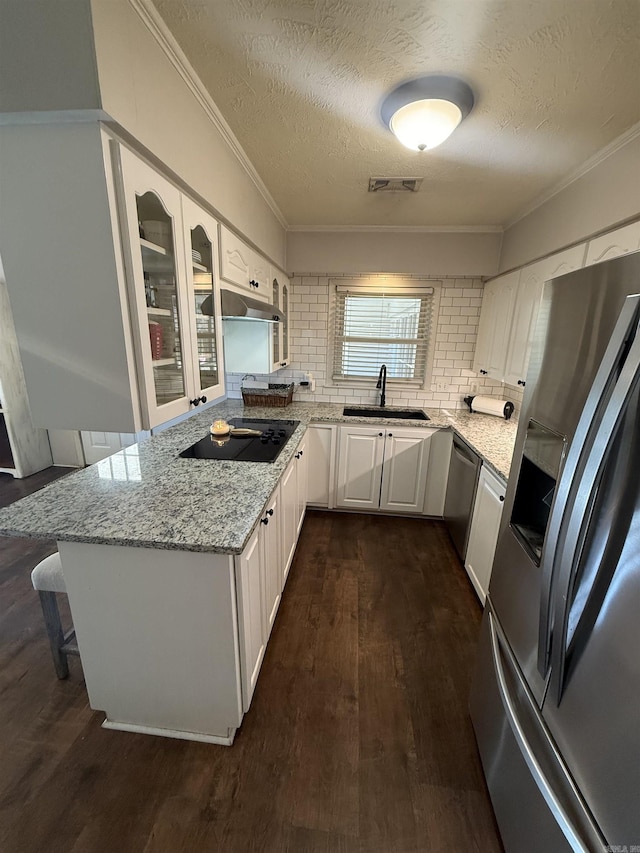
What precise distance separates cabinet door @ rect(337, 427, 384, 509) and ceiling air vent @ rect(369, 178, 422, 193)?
5.61ft

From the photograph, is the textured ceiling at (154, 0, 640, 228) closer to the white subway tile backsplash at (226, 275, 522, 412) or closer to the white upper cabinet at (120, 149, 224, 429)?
the white upper cabinet at (120, 149, 224, 429)

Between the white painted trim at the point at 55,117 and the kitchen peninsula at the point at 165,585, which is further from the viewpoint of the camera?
the kitchen peninsula at the point at 165,585

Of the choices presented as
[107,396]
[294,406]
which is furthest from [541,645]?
[294,406]

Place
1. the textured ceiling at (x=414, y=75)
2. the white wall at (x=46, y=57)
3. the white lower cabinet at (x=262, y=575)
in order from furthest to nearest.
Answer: the white lower cabinet at (x=262, y=575)
the textured ceiling at (x=414, y=75)
the white wall at (x=46, y=57)

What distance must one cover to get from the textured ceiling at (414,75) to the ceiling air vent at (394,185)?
8cm

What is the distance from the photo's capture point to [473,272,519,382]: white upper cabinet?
2580 mm

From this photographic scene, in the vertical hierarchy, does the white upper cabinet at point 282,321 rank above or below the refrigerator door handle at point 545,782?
above

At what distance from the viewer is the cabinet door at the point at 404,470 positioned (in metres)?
2.83

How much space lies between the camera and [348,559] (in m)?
2.50

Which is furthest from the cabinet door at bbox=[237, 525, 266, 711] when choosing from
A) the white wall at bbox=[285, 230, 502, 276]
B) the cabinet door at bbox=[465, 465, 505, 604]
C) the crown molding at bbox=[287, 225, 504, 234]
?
the crown molding at bbox=[287, 225, 504, 234]

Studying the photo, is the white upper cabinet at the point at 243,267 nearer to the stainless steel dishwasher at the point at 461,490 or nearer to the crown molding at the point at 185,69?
the crown molding at the point at 185,69

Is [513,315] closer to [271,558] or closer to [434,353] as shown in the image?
[434,353]

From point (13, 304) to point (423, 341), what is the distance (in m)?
3.01

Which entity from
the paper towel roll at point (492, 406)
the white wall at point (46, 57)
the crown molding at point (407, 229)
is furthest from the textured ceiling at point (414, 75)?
the paper towel roll at point (492, 406)
